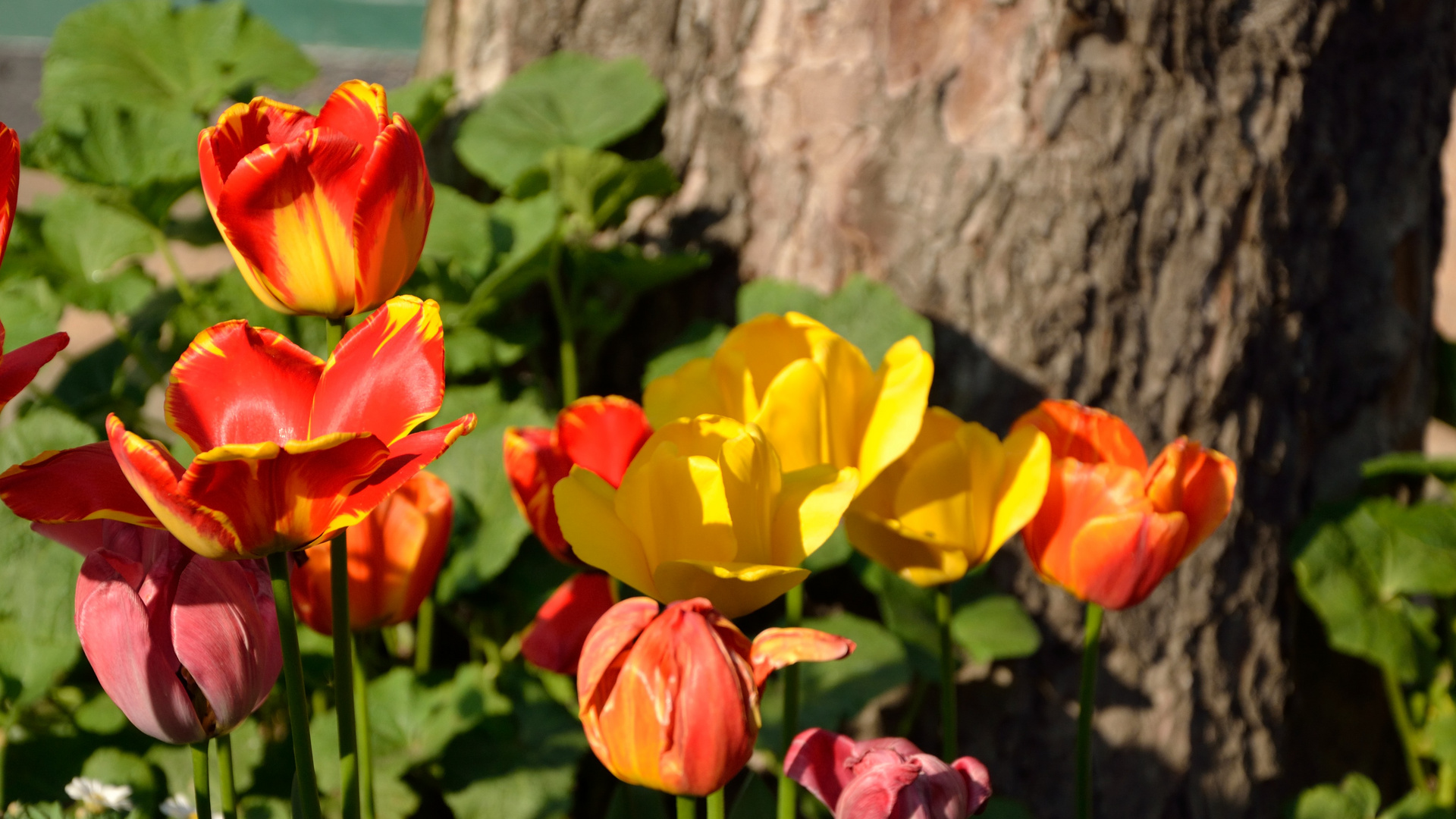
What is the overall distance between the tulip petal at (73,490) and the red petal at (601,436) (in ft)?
0.80

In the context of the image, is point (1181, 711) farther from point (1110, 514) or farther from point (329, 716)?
point (329, 716)

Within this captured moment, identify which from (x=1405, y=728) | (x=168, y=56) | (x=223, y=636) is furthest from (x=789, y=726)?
(x=168, y=56)

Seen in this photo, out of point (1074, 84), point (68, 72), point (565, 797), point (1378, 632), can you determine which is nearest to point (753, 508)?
point (565, 797)

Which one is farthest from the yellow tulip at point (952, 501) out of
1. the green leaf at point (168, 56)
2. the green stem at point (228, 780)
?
the green leaf at point (168, 56)

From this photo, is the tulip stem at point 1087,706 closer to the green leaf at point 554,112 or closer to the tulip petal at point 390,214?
the tulip petal at point 390,214

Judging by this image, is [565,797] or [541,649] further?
[565,797]

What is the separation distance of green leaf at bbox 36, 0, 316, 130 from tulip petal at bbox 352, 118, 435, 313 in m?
1.06

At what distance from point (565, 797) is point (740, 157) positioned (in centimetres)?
70

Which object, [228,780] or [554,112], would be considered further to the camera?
[554,112]

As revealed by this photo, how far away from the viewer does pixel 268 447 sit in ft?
1.32

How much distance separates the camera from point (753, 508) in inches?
21.7

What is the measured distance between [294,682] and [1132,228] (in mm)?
950

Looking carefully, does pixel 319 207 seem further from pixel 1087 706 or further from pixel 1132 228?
pixel 1132 228

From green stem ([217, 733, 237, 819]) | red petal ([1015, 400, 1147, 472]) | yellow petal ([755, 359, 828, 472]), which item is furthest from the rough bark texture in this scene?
green stem ([217, 733, 237, 819])
